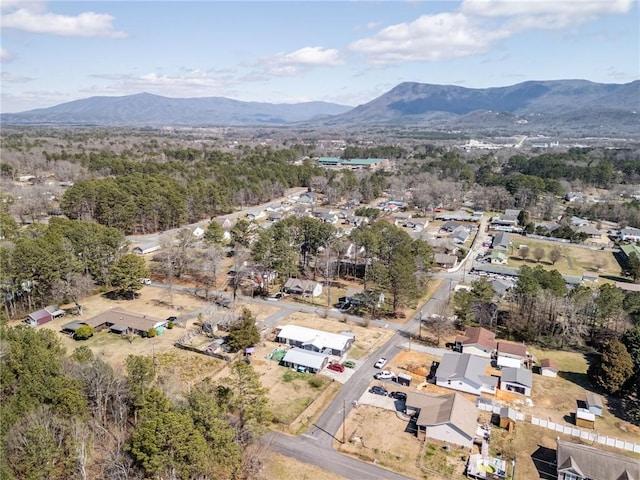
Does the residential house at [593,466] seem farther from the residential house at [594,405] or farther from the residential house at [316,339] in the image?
the residential house at [316,339]

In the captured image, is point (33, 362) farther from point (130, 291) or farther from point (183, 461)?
point (130, 291)

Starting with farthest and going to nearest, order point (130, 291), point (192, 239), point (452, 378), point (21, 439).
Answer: point (192, 239)
point (130, 291)
point (452, 378)
point (21, 439)

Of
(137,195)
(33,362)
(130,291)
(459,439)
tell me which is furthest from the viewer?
(137,195)

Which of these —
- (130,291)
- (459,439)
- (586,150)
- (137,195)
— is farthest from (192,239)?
(586,150)

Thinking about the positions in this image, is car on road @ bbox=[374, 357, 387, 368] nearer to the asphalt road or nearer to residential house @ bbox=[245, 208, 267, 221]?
the asphalt road

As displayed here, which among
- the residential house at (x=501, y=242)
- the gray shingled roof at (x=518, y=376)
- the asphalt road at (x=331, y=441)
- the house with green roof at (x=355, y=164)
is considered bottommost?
the asphalt road at (x=331, y=441)

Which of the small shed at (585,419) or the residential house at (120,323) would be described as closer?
the small shed at (585,419)

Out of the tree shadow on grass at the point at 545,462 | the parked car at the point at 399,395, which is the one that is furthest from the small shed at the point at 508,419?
the parked car at the point at 399,395
